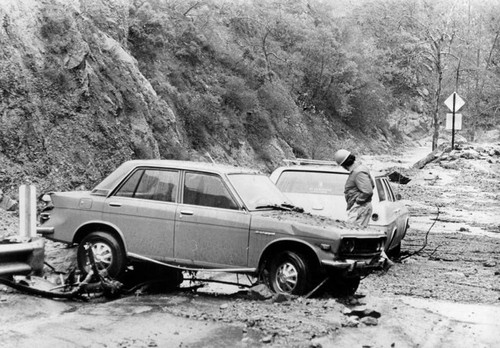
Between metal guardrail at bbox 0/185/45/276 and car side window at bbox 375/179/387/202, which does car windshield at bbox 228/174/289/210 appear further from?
car side window at bbox 375/179/387/202

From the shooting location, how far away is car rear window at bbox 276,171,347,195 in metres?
11.8

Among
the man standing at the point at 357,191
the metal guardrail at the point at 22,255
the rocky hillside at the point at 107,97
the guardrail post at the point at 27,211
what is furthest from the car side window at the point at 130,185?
the rocky hillside at the point at 107,97

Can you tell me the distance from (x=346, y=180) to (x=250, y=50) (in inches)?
1064

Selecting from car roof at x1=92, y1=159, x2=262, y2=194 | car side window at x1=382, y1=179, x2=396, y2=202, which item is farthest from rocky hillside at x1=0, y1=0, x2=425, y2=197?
car roof at x1=92, y1=159, x2=262, y2=194

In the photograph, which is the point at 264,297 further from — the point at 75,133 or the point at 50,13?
the point at 50,13

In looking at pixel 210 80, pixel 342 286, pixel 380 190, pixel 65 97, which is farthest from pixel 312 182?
pixel 210 80

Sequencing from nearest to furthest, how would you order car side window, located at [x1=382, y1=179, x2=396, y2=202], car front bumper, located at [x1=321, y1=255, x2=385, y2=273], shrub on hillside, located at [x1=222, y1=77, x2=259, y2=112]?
car front bumper, located at [x1=321, y1=255, x2=385, y2=273] < car side window, located at [x1=382, y1=179, x2=396, y2=202] < shrub on hillside, located at [x1=222, y1=77, x2=259, y2=112]

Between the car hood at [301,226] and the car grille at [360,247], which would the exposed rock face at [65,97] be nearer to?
the car hood at [301,226]

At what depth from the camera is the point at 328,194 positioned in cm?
1176

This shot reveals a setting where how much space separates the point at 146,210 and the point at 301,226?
6.68 feet

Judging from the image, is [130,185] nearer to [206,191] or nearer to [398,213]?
[206,191]

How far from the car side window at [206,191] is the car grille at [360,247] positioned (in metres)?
1.47

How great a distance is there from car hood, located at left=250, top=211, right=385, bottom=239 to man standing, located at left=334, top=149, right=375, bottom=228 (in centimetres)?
195

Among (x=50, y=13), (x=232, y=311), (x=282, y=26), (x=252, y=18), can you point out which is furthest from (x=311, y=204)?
(x=282, y=26)
